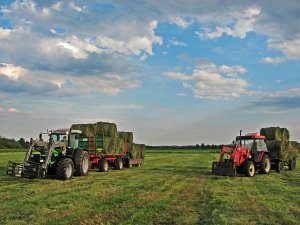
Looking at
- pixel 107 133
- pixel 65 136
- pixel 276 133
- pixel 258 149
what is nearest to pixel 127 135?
pixel 107 133

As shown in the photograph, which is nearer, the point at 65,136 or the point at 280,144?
the point at 65,136

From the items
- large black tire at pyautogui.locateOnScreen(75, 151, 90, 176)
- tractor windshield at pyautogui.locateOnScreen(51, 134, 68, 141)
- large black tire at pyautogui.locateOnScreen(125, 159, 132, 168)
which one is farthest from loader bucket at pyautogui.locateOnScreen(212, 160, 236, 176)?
tractor windshield at pyautogui.locateOnScreen(51, 134, 68, 141)

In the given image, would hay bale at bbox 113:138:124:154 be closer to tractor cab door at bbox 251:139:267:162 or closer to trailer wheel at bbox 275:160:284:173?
tractor cab door at bbox 251:139:267:162

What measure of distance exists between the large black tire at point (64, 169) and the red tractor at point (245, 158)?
6.86 m

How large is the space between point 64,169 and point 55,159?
1.04 m

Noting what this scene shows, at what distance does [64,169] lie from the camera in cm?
1491

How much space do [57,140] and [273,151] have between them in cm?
1130

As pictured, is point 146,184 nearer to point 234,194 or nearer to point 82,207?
point 234,194

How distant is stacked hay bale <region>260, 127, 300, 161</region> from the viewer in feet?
64.7

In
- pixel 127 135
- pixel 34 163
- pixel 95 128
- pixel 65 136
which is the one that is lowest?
pixel 34 163

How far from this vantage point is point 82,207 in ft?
29.3

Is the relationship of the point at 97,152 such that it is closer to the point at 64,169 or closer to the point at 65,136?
the point at 65,136

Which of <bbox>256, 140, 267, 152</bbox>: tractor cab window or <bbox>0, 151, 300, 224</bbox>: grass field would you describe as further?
<bbox>256, 140, 267, 152</bbox>: tractor cab window

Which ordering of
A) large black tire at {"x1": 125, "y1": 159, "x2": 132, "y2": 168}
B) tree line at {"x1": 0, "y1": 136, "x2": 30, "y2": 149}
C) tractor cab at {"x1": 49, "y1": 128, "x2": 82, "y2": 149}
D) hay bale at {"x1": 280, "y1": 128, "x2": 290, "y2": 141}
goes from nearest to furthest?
1. tractor cab at {"x1": 49, "y1": 128, "x2": 82, "y2": 149}
2. hay bale at {"x1": 280, "y1": 128, "x2": 290, "y2": 141}
3. large black tire at {"x1": 125, "y1": 159, "x2": 132, "y2": 168}
4. tree line at {"x1": 0, "y1": 136, "x2": 30, "y2": 149}
